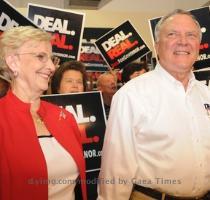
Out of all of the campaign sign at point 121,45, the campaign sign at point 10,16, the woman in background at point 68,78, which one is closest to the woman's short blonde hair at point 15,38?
the campaign sign at point 10,16

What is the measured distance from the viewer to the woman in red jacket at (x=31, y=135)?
4.97 ft

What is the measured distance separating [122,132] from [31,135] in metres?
0.45

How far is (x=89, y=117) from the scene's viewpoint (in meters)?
2.34

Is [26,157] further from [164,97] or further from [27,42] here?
[164,97]

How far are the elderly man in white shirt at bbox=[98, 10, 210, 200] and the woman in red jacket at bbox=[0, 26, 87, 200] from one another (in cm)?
19

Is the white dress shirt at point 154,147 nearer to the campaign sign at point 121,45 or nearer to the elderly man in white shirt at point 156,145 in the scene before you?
the elderly man in white shirt at point 156,145

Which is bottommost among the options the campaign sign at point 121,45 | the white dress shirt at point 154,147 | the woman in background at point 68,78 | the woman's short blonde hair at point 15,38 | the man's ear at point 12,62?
the white dress shirt at point 154,147

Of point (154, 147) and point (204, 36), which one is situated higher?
point (204, 36)

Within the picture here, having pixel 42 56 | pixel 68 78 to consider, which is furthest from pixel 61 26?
pixel 42 56

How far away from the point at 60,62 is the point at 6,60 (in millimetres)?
1190

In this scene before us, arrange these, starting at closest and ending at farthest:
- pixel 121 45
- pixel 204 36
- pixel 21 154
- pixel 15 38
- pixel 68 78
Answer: pixel 21 154
pixel 15 38
pixel 68 78
pixel 204 36
pixel 121 45

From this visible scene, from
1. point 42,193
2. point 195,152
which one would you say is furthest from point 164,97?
point 42,193

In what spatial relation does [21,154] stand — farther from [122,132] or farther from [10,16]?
[10,16]

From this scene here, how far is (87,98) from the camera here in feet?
7.70
